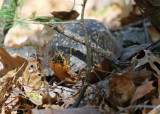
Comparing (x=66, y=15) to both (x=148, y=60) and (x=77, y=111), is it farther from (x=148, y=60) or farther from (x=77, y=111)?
(x=77, y=111)

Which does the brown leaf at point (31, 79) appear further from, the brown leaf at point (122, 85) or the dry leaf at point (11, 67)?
the brown leaf at point (122, 85)

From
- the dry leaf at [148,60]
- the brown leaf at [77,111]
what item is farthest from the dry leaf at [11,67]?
the dry leaf at [148,60]

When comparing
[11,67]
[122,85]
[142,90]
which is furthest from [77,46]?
[142,90]

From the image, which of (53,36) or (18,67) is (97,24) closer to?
(53,36)

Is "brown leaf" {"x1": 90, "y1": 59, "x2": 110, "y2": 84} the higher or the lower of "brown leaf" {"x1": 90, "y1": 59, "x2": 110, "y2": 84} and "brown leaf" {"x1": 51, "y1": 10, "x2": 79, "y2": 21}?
the lower

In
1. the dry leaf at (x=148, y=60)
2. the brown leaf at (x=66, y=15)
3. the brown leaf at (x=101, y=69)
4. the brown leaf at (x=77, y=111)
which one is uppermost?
the brown leaf at (x=66, y=15)

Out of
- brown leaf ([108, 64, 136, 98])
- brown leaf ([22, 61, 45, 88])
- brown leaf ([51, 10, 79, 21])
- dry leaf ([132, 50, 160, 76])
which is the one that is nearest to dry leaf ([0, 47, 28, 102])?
brown leaf ([22, 61, 45, 88])

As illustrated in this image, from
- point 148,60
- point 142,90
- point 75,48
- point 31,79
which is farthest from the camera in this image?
point 75,48

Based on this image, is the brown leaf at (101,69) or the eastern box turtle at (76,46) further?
the eastern box turtle at (76,46)

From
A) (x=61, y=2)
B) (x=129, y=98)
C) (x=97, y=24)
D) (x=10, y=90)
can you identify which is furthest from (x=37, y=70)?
(x=61, y=2)

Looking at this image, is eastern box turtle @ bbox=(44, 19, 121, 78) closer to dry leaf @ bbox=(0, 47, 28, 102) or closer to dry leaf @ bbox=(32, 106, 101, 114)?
dry leaf @ bbox=(0, 47, 28, 102)

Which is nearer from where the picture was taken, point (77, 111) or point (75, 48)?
point (77, 111)
